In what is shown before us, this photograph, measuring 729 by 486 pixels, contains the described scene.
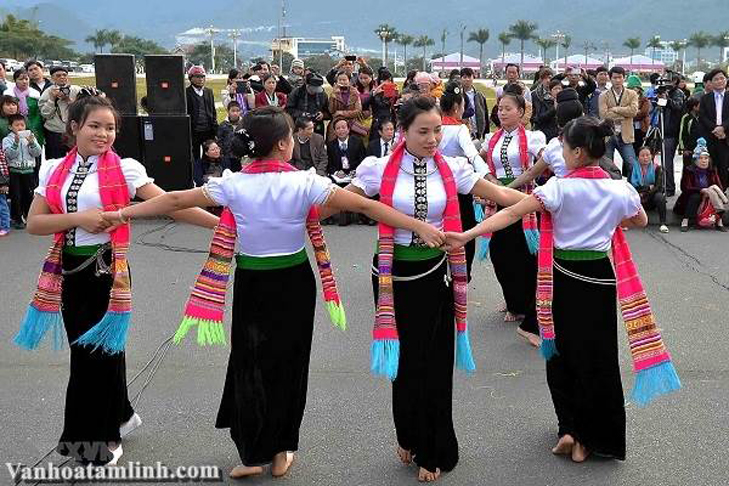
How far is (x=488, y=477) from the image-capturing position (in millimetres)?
3826

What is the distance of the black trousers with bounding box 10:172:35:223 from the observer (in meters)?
9.84

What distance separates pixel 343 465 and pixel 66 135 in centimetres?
213

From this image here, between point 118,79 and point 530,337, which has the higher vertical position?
point 118,79

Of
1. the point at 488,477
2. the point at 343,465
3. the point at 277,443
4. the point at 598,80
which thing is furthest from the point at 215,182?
the point at 598,80

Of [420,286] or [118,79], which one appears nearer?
[420,286]

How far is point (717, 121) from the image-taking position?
1078 centimetres

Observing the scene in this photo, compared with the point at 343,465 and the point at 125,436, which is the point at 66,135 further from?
the point at 343,465

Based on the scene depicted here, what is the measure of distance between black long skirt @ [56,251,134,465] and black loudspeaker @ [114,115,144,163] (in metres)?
7.57

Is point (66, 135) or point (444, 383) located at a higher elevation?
point (66, 135)

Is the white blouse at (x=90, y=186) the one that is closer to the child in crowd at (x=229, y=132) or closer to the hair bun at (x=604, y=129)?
the hair bun at (x=604, y=129)

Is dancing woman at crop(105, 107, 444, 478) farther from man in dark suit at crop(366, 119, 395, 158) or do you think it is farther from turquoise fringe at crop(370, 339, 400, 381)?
man in dark suit at crop(366, 119, 395, 158)

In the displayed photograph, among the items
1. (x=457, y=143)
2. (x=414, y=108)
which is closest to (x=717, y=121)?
(x=457, y=143)

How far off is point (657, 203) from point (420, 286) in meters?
7.21

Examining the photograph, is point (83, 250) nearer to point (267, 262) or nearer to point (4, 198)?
point (267, 262)
